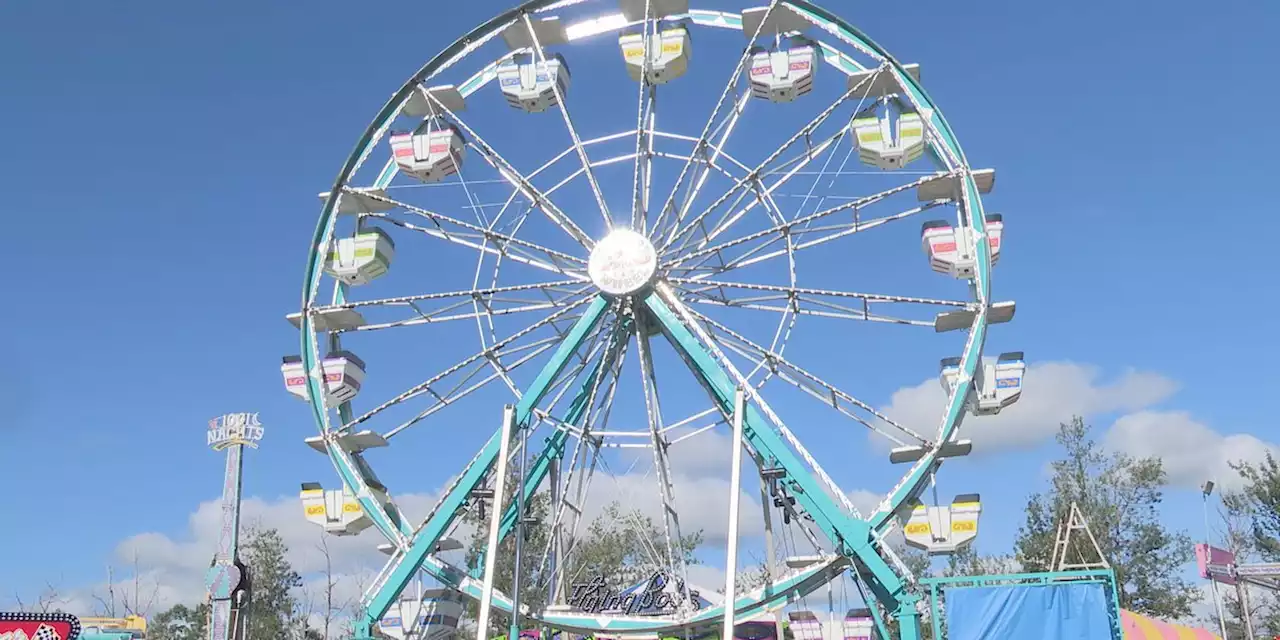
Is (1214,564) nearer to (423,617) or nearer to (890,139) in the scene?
(890,139)

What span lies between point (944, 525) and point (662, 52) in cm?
1106

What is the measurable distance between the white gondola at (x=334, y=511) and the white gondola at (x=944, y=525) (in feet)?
35.7

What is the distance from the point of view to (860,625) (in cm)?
2122

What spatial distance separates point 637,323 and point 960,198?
6.87 m

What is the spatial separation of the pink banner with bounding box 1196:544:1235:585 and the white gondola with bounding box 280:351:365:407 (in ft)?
96.9

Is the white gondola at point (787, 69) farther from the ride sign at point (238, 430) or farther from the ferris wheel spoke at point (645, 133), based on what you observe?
the ride sign at point (238, 430)

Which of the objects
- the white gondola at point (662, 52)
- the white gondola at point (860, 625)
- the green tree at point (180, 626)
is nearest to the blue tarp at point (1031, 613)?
the white gondola at point (860, 625)

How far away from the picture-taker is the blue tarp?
19594mm

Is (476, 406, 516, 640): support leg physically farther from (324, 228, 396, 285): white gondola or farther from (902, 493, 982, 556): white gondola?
(902, 493, 982, 556): white gondola

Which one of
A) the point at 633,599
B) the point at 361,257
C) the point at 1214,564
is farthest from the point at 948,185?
the point at 1214,564

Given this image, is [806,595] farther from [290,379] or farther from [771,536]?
[290,379]

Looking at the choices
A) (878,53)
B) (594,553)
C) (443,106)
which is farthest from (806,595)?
(594,553)

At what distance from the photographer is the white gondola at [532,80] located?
24266 mm

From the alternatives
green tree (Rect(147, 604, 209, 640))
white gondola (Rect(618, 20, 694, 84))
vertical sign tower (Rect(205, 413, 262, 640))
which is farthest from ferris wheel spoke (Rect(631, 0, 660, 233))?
green tree (Rect(147, 604, 209, 640))
